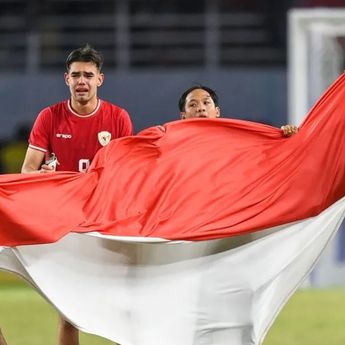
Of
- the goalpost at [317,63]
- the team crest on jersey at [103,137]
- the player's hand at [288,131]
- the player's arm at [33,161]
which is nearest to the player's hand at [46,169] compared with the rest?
the player's arm at [33,161]

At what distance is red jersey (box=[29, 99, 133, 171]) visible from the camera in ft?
22.9

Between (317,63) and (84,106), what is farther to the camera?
(317,63)

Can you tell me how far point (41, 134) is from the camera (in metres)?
7.00

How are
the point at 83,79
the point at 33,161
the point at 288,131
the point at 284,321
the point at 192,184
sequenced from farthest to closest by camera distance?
the point at 284,321 < the point at 33,161 < the point at 83,79 < the point at 288,131 < the point at 192,184

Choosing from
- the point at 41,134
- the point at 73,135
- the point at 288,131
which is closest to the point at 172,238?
the point at 288,131

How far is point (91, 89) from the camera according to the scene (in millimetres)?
6828

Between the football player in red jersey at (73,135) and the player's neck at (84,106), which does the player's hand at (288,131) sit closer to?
the football player in red jersey at (73,135)

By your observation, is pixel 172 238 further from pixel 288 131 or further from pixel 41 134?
pixel 41 134

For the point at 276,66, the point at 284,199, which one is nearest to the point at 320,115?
the point at 284,199

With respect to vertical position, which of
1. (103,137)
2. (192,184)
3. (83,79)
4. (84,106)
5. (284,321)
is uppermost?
(83,79)

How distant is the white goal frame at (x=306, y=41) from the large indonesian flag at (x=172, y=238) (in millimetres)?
6582

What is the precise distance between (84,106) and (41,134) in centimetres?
27

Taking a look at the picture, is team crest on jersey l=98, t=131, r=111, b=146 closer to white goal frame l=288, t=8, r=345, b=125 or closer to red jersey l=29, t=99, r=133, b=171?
red jersey l=29, t=99, r=133, b=171

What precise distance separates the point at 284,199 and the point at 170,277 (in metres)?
0.65
